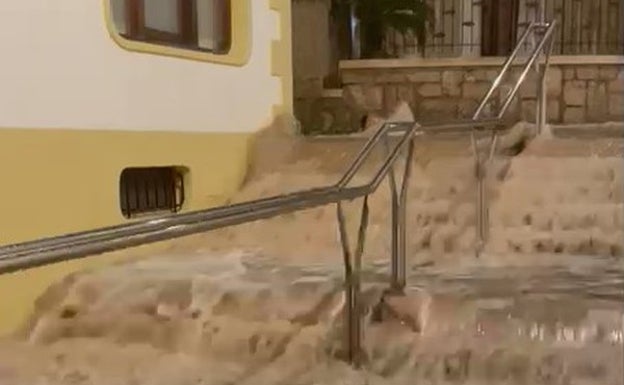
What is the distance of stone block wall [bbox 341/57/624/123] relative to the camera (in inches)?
261

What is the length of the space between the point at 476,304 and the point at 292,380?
1.83 feet

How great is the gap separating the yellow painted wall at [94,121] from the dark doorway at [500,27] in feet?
11.9

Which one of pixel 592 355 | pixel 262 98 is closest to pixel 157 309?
pixel 592 355

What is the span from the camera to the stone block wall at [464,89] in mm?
6641

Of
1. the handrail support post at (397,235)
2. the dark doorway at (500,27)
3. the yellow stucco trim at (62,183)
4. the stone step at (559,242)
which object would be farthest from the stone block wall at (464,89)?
the handrail support post at (397,235)

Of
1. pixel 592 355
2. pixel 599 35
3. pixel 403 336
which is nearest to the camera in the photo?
pixel 592 355

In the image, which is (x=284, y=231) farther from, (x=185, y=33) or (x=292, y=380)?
(x=292, y=380)

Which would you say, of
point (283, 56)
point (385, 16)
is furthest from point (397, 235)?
point (385, 16)

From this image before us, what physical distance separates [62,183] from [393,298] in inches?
52.2

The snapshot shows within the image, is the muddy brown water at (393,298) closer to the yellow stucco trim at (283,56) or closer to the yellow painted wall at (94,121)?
the yellow painted wall at (94,121)

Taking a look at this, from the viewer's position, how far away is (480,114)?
153 inches

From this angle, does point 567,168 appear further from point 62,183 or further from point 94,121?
point 62,183

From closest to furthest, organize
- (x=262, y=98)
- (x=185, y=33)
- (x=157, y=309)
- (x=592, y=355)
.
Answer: (x=592, y=355) < (x=157, y=309) < (x=185, y=33) < (x=262, y=98)

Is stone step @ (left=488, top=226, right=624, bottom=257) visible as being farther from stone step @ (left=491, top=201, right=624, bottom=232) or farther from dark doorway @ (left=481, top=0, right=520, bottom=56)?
dark doorway @ (left=481, top=0, right=520, bottom=56)
